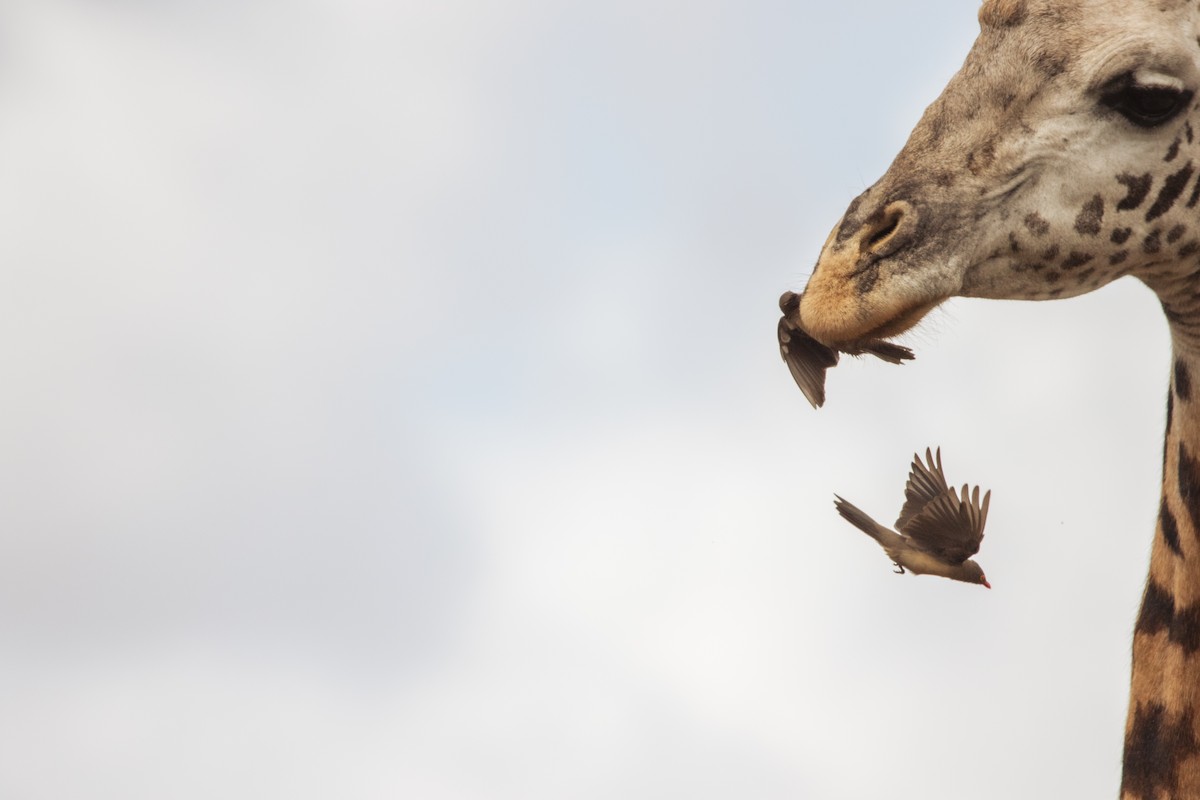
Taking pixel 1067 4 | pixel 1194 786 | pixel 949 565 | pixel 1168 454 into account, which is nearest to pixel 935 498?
pixel 949 565

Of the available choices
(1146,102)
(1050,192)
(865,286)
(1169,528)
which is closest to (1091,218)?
(1050,192)

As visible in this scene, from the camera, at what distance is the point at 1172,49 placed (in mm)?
7578

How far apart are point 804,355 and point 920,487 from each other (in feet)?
4.00

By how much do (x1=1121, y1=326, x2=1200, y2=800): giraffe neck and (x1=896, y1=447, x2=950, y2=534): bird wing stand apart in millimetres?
1152

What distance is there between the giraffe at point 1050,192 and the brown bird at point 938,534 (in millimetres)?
1170

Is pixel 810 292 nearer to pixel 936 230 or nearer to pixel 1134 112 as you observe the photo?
pixel 936 230

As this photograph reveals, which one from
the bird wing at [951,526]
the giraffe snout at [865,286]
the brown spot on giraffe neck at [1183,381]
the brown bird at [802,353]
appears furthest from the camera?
the bird wing at [951,526]

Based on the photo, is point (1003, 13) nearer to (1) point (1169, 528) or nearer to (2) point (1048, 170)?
(2) point (1048, 170)

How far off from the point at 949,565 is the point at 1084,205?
2055 millimetres

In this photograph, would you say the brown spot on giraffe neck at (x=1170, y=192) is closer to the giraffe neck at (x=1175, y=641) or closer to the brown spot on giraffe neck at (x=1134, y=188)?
the brown spot on giraffe neck at (x=1134, y=188)

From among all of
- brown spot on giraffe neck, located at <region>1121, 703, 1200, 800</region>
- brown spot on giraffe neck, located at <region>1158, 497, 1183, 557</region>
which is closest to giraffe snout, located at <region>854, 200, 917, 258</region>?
brown spot on giraffe neck, located at <region>1158, 497, 1183, 557</region>

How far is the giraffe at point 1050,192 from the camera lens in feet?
24.6

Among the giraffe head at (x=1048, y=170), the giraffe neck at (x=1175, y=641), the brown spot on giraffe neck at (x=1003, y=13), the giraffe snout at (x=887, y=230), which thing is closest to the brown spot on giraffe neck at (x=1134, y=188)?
the giraffe head at (x=1048, y=170)

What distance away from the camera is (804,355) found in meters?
8.43
